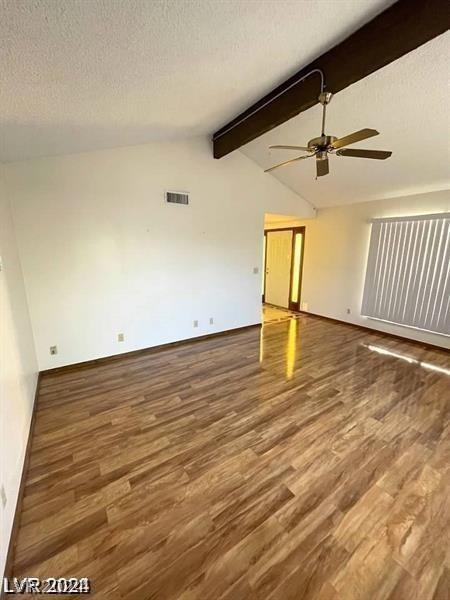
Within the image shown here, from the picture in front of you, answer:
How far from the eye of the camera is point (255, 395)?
2.72 meters

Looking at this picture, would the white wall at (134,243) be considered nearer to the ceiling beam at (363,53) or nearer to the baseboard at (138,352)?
the baseboard at (138,352)

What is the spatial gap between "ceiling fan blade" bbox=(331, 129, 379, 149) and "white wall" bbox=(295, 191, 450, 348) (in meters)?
2.95

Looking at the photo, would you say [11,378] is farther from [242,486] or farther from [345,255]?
[345,255]

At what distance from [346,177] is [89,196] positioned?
382cm

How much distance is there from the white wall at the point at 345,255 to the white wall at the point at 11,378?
5243 millimetres

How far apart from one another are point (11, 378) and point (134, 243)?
223 centimetres

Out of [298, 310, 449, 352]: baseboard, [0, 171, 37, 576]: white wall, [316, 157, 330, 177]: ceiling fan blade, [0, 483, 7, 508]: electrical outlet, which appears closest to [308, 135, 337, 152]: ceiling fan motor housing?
[316, 157, 330, 177]: ceiling fan blade

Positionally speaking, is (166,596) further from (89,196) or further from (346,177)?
(346,177)

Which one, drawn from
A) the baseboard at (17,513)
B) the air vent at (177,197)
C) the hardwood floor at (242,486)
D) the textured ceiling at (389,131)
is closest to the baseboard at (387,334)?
the hardwood floor at (242,486)

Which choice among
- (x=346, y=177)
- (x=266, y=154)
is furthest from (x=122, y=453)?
(x=346, y=177)

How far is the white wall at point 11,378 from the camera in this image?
139 centimetres

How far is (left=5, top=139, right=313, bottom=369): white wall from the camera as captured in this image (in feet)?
9.76

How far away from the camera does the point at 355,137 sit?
6.21 ft

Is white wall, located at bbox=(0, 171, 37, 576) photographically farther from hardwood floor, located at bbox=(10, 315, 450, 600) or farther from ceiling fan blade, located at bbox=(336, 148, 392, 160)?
ceiling fan blade, located at bbox=(336, 148, 392, 160)
